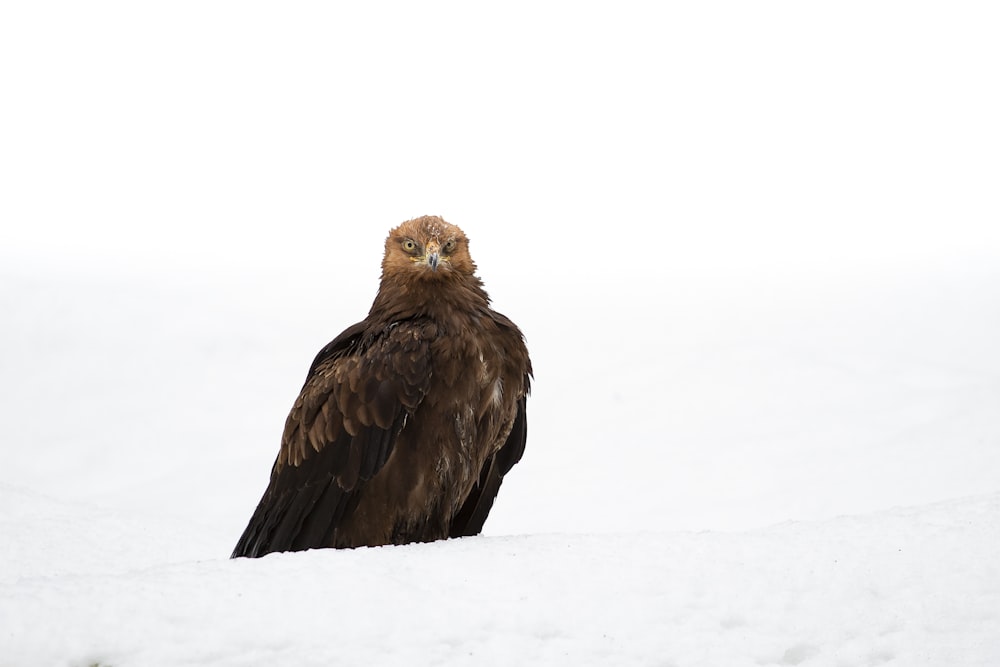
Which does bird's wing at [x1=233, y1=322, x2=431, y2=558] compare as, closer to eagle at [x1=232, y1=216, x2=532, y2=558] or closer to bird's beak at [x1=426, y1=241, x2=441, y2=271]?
eagle at [x1=232, y1=216, x2=532, y2=558]

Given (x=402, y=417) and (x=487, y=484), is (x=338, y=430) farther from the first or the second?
(x=487, y=484)

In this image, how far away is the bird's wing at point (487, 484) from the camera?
19.1 feet

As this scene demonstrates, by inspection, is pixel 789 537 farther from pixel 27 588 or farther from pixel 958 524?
pixel 27 588

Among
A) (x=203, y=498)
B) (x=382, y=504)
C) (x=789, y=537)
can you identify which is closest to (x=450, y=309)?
(x=382, y=504)

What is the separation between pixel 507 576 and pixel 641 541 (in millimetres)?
774

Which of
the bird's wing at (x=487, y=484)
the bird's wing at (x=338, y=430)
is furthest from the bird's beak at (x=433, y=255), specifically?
the bird's wing at (x=487, y=484)

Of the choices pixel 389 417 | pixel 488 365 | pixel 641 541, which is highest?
pixel 488 365

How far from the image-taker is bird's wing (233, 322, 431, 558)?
16.7 feet

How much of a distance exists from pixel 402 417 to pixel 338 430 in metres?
0.40

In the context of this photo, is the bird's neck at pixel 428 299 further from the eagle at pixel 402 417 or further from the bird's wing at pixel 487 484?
the bird's wing at pixel 487 484

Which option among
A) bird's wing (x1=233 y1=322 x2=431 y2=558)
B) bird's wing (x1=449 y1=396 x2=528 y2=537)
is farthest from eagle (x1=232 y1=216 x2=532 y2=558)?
bird's wing (x1=449 y1=396 x2=528 y2=537)

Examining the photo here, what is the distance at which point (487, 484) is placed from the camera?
5.87m

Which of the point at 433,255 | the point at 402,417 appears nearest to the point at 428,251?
the point at 433,255

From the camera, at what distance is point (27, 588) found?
347cm
